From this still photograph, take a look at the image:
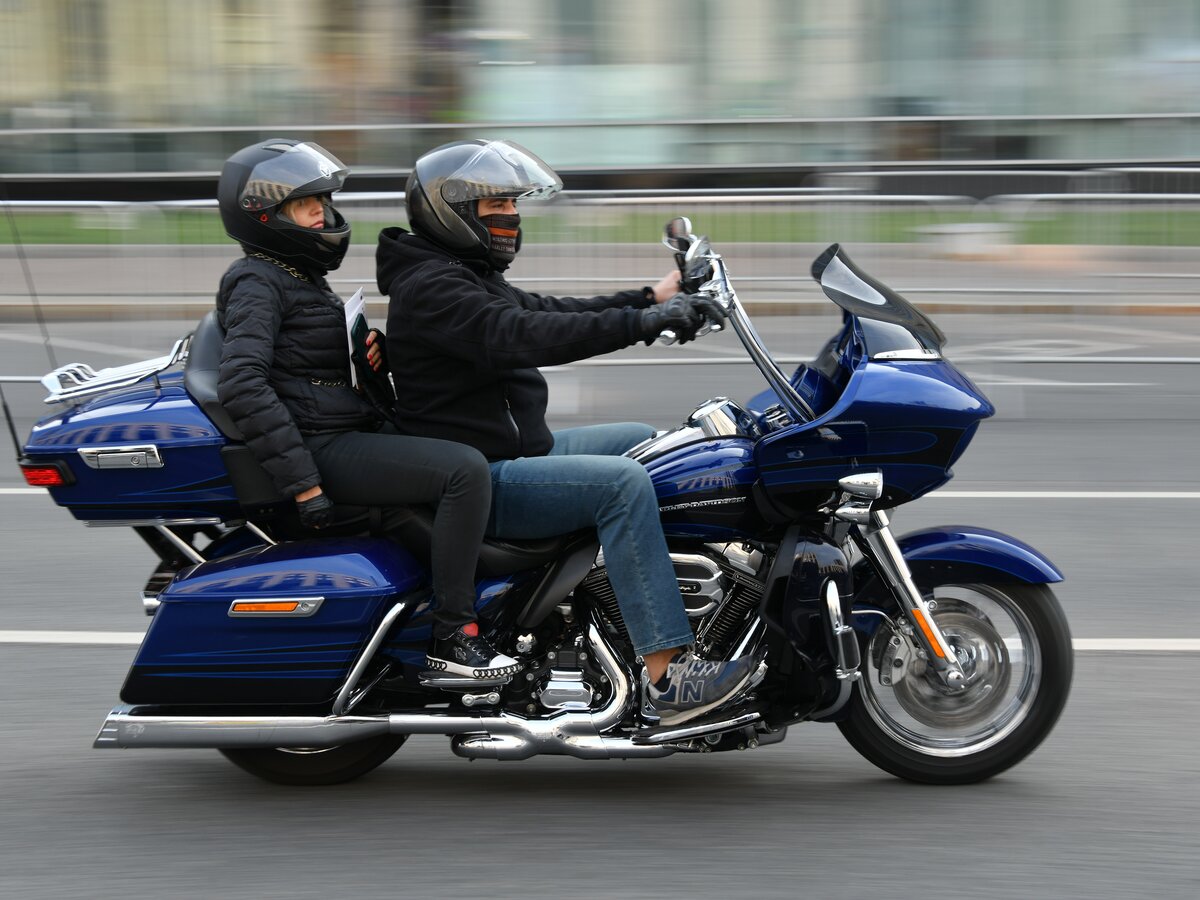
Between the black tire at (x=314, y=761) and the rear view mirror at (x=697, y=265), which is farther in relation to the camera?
the black tire at (x=314, y=761)

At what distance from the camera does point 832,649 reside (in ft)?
13.2

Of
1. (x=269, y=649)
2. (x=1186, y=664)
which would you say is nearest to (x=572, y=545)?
(x=269, y=649)

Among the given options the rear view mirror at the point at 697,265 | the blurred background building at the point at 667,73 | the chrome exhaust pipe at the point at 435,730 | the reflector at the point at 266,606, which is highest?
the blurred background building at the point at 667,73

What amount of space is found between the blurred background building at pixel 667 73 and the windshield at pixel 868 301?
14.4 m

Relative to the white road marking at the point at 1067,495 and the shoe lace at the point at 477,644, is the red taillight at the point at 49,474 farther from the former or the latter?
the white road marking at the point at 1067,495

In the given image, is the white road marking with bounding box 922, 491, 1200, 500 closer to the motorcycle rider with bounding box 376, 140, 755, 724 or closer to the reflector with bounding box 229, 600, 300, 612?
the motorcycle rider with bounding box 376, 140, 755, 724

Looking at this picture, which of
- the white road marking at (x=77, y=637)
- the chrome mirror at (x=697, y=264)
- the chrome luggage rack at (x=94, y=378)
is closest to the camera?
the chrome mirror at (x=697, y=264)

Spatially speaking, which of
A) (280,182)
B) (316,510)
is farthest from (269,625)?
(280,182)

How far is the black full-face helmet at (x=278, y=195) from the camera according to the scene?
13.5ft

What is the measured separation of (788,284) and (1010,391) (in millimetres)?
1467

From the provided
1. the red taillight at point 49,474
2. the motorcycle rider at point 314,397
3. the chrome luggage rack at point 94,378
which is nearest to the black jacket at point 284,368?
the motorcycle rider at point 314,397

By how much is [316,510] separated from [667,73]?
15.2 m

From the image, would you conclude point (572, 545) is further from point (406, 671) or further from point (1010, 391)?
point (1010, 391)

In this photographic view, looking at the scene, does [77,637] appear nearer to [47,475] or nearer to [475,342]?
[47,475]
